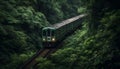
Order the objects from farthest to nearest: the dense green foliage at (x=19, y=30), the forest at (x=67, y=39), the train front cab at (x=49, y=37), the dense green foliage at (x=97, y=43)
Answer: the train front cab at (x=49, y=37)
the dense green foliage at (x=19, y=30)
the forest at (x=67, y=39)
the dense green foliage at (x=97, y=43)

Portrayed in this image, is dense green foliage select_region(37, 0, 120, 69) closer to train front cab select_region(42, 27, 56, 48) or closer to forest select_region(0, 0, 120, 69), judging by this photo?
forest select_region(0, 0, 120, 69)

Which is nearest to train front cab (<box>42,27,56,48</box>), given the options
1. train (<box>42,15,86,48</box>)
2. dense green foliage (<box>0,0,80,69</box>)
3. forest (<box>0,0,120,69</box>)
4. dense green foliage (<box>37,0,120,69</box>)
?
train (<box>42,15,86,48</box>)

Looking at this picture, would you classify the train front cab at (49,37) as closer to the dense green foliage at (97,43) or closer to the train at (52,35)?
the train at (52,35)

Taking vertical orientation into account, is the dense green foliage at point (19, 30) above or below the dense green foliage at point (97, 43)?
below

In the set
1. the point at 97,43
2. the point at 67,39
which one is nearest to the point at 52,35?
the point at 67,39

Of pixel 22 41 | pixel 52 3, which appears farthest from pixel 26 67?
pixel 52 3

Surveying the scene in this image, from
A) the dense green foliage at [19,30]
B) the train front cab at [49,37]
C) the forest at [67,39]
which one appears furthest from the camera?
the train front cab at [49,37]

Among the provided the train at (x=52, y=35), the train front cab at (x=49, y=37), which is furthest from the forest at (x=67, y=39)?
the train front cab at (x=49, y=37)
